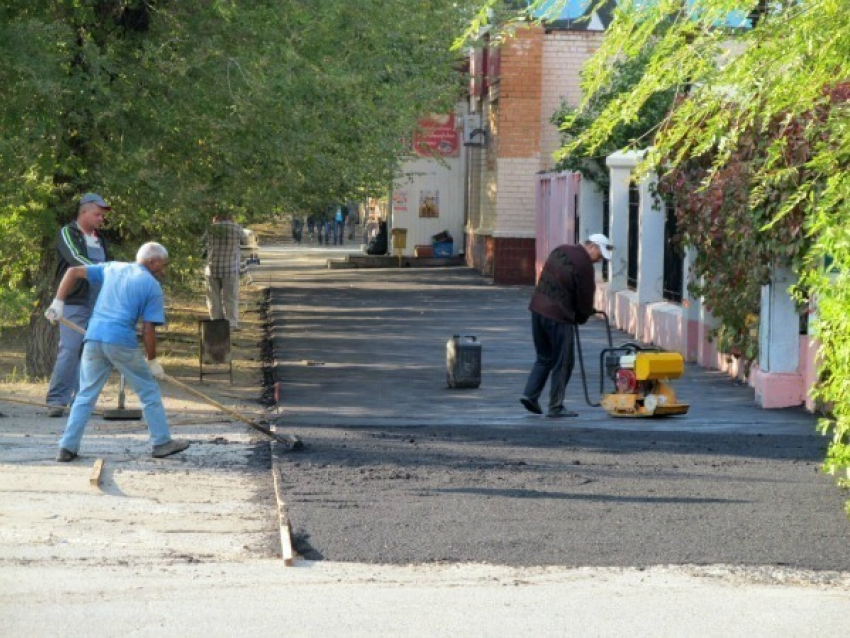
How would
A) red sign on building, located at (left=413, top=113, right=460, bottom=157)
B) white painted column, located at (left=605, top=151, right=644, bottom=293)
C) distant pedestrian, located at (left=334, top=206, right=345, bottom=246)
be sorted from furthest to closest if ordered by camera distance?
1. distant pedestrian, located at (left=334, top=206, right=345, bottom=246)
2. red sign on building, located at (left=413, top=113, right=460, bottom=157)
3. white painted column, located at (left=605, top=151, right=644, bottom=293)

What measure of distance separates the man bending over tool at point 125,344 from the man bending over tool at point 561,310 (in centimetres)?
395

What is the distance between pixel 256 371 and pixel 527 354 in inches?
135

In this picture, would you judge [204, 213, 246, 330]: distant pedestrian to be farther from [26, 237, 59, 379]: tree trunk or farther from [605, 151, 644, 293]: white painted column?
[605, 151, 644, 293]: white painted column

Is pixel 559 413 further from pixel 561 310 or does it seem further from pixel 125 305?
pixel 125 305

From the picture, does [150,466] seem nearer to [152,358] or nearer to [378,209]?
[152,358]

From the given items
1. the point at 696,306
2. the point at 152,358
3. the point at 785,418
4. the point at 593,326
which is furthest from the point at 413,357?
the point at 152,358

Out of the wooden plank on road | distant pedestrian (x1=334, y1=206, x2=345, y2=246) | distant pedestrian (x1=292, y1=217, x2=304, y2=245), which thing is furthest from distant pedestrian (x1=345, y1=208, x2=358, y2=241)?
the wooden plank on road

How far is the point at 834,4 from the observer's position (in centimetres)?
894

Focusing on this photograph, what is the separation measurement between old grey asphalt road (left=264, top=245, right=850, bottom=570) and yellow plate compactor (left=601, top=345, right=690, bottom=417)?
12 centimetres

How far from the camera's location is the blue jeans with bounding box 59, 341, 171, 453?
11234 millimetres

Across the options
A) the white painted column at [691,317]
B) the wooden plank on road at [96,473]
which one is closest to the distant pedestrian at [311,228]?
the white painted column at [691,317]

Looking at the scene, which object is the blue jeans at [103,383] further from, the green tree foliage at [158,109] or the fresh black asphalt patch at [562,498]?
the green tree foliage at [158,109]

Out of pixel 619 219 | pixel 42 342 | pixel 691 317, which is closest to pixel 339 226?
pixel 619 219

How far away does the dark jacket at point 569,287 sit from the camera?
562 inches
